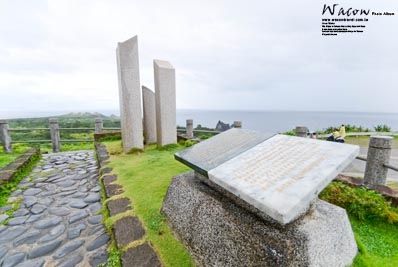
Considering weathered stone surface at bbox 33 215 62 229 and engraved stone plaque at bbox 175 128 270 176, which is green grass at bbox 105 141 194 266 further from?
weathered stone surface at bbox 33 215 62 229

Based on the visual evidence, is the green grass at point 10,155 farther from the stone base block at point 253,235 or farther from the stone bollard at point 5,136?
the stone base block at point 253,235

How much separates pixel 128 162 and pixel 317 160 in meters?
3.93

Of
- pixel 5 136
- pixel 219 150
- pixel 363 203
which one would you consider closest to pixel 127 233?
pixel 219 150

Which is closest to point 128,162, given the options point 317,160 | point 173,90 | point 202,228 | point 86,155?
point 173,90

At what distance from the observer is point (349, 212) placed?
274 centimetres

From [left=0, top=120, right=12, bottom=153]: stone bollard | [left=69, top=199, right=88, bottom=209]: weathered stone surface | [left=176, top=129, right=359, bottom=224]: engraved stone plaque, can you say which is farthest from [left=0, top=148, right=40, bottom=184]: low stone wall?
[left=176, top=129, right=359, bottom=224]: engraved stone plaque

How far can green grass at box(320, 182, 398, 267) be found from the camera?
2.08 m

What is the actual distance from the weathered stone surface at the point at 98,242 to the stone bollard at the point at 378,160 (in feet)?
12.4

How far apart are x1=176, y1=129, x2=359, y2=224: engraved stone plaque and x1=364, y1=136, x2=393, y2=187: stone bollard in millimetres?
1941

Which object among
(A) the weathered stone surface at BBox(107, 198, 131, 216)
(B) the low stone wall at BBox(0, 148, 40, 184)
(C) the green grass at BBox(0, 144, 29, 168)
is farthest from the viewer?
(C) the green grass at BBox(0, 144, 29, 168)

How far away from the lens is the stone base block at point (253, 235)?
1470mm

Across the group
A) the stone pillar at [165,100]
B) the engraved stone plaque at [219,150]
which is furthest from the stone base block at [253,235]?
the stone pillar at [165,100]

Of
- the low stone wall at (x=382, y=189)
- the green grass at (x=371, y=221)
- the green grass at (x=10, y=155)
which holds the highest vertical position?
the low stone wall at (x=382, y=189)

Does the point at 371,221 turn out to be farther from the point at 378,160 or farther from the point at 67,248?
the point at 67,248
